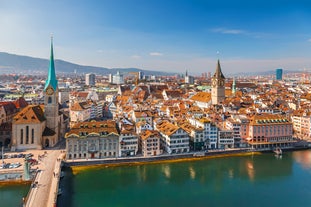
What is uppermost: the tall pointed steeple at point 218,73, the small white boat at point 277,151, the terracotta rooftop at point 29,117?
the tall pointed steeple at point 218,73

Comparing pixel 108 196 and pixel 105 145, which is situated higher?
pixel 105 145

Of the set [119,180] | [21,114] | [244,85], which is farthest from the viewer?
[244,85]

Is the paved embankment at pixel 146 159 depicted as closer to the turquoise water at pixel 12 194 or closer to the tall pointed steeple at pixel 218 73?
the turquoise water at pixel 12 194

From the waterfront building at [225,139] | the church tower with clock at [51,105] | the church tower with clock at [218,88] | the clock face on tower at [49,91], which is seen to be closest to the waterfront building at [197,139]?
the waterfront building at [225,139]

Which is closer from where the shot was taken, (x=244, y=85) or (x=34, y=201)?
(x=34, y=201)

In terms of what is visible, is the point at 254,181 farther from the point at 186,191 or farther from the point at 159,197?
the point at 159,197

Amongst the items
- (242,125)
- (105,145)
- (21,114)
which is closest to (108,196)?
(105,145)

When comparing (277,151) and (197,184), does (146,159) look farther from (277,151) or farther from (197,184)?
(277,151)
